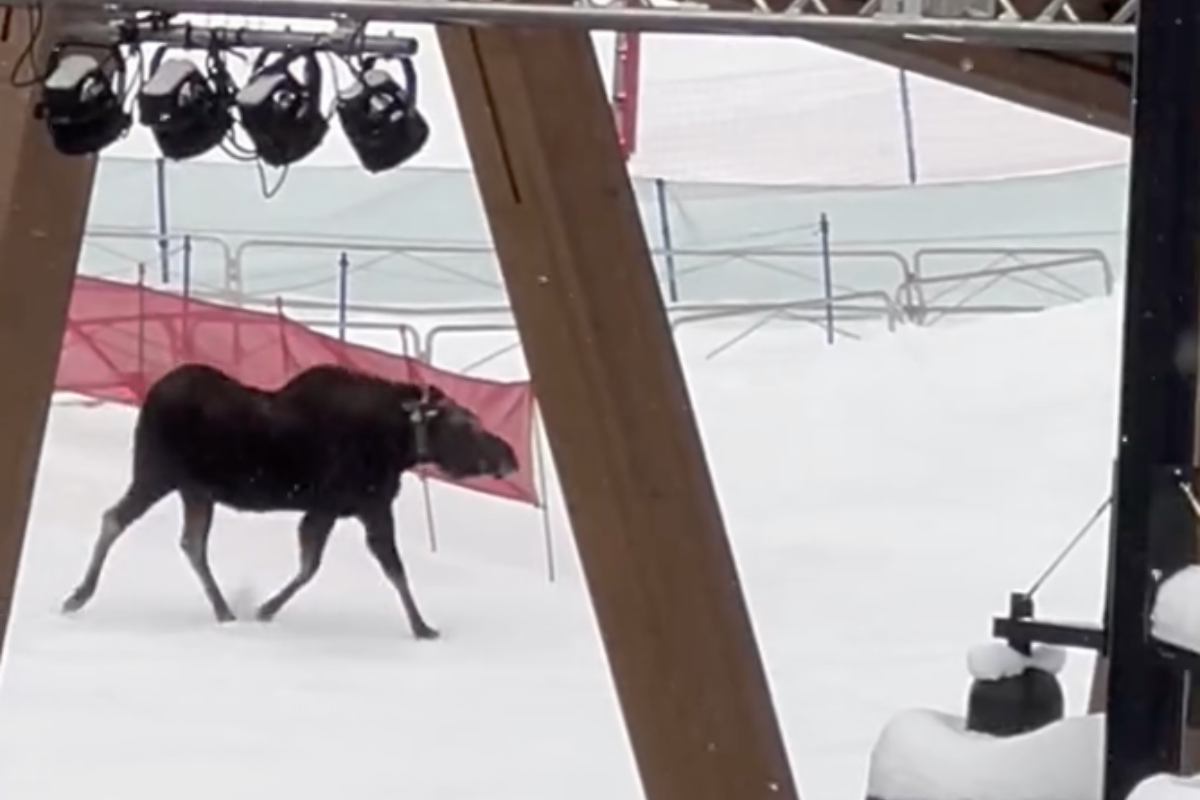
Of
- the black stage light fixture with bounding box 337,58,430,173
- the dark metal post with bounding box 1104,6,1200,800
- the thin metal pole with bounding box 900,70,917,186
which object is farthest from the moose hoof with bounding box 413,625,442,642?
the dark metal post with bounding box 1104,6,1200,800

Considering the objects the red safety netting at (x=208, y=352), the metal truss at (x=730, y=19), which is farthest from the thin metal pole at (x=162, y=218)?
the metal truss at (x=730, y=19)

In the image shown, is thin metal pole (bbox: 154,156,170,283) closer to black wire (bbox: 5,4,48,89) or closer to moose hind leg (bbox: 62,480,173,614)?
moose hind leg (bbox: 62,480,173,614)

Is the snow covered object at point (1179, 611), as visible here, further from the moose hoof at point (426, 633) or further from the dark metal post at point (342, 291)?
the dark metal post at point (342, 291)

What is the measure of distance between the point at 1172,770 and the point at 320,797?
2.65m

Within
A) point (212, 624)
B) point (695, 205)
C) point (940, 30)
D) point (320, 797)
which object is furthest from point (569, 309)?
point (695, 205)

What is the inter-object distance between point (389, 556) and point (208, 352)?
0.69 meters

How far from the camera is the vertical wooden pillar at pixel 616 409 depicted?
1.40 m

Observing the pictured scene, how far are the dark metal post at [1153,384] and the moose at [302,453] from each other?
3.18 meters

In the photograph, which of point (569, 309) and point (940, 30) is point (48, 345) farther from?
point (940, 30)

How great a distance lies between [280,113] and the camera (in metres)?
1.23

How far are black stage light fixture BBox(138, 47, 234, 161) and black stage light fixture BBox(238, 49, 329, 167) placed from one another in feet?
0.05

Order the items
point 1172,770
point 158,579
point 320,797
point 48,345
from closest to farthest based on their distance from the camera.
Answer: point 1172,770 → point 48,345 → point 320,797 → point 158,579

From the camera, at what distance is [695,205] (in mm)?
5934

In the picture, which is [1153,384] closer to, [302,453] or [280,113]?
[280,113]
